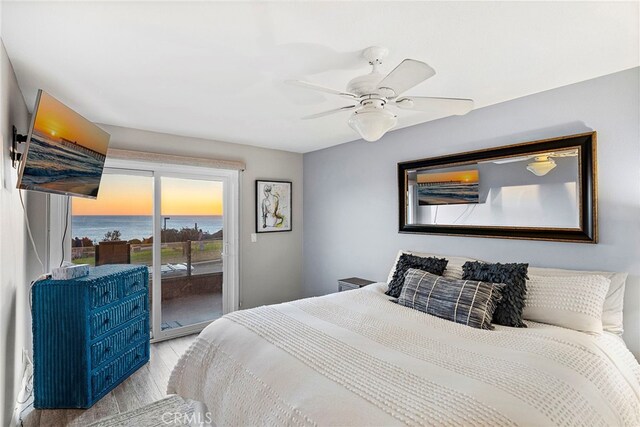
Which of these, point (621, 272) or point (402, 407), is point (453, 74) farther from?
point (402, 407)

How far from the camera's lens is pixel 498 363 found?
4.94 ft

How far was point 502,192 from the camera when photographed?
270 centimetres

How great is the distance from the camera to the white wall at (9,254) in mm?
1784

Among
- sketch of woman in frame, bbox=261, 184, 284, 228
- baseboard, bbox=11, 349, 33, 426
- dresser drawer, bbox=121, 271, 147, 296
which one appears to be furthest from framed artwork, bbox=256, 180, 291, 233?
baseboard, bbox=11, 349, 33, 426

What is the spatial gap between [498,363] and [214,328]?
1629mm

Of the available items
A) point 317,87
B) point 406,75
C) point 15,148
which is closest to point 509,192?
point 406,75

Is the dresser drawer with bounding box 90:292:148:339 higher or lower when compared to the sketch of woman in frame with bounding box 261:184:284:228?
lower

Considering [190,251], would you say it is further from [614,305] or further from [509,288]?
[614,305]

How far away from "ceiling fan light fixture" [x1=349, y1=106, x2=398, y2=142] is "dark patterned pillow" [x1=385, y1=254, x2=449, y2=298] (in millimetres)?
1322

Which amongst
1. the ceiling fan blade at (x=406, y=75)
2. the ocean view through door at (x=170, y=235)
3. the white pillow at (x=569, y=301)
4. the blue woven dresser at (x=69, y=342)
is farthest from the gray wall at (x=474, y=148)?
the blue woven dresser at (x=69, y=342)

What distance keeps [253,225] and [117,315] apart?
1909 mm

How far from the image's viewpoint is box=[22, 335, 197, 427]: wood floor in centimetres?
221

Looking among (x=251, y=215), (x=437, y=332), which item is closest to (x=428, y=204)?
(x=437, y=332)

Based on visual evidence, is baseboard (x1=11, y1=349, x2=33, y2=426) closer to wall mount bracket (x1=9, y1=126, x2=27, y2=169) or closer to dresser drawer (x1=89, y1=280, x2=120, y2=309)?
dresser drawer (x1=89, y1=280, x2=120, y2=309)
